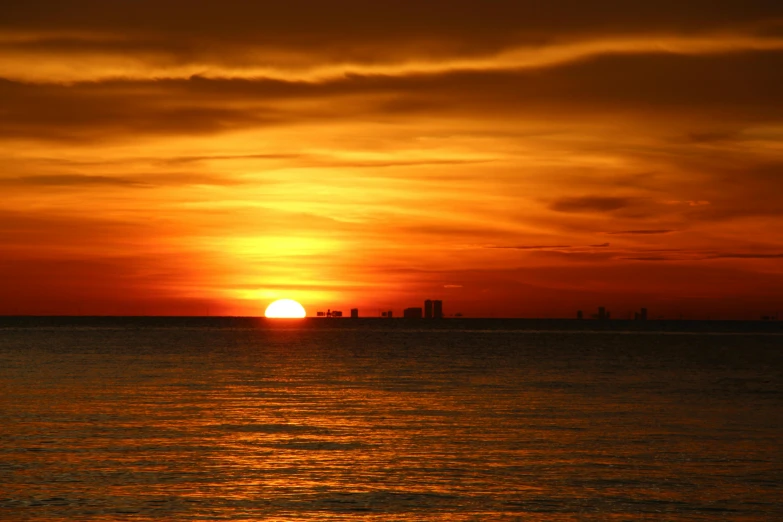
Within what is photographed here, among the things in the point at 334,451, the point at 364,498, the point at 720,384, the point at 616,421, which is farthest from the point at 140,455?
the point at 720,384

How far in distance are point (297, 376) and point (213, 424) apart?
38468 millimetres

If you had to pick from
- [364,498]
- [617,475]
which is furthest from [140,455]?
[617,475]

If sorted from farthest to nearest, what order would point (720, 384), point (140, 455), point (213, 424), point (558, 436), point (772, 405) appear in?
point (720, 384) < point (772, 405) < point (213, 424) < point (558, 436) < point (140, 455)

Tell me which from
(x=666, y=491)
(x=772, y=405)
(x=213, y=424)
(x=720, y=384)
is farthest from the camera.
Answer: (x=720, y=384)

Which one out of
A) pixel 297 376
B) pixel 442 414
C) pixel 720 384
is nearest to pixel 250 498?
pixel 442 414

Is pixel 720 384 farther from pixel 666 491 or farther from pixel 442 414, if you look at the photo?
pixel 666 491

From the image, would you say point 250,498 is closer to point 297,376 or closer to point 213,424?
point 213,424

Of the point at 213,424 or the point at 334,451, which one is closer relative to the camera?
the point at 334,451

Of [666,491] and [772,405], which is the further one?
[772,405]

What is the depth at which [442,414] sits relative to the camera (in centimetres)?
5594

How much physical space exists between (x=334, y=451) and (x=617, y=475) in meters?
11.8

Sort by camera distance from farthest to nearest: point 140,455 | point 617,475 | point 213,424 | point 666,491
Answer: point 213,424 → point 140,455 → point 617,475 → point 666,491

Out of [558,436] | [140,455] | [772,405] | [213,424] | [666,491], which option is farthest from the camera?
[772,405]

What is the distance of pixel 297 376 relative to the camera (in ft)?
291
